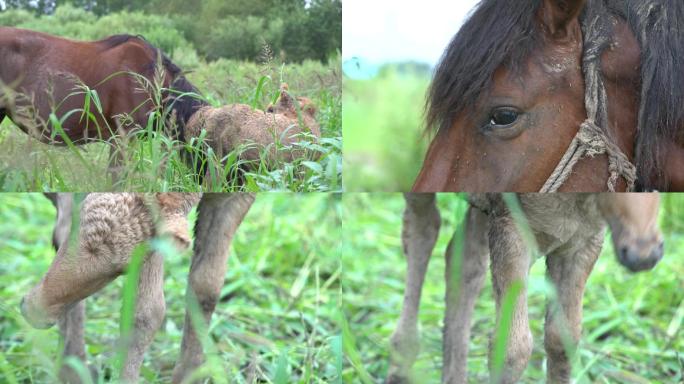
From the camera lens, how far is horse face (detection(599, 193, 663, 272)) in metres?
1.70

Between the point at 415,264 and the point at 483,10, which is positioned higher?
the point at 483,10

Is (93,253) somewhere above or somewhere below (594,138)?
below

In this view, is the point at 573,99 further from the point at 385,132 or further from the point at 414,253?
the point at 414,253

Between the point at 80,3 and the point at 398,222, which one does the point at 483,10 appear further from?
the point at 398,222

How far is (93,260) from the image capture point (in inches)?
69.7

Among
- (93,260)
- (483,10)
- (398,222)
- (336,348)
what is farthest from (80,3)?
(398,222)

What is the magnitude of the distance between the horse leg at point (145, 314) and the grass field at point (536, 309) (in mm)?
716

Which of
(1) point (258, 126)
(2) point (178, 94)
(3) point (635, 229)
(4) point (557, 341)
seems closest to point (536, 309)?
(4) point (557, 341)

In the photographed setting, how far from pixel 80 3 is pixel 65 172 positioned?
1.42 ft

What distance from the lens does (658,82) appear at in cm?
182

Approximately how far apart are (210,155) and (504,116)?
73 centimetres

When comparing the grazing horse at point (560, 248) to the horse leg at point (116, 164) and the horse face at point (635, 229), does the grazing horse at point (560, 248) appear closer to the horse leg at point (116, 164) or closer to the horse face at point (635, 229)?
the horse face at point (635, 229)

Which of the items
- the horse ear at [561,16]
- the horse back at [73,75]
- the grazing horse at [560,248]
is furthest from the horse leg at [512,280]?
the horse back at [73,75]

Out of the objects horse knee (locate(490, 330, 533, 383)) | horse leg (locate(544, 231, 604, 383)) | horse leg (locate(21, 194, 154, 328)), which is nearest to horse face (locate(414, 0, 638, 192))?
horse leg (locate(544, 231, 604, 383))
